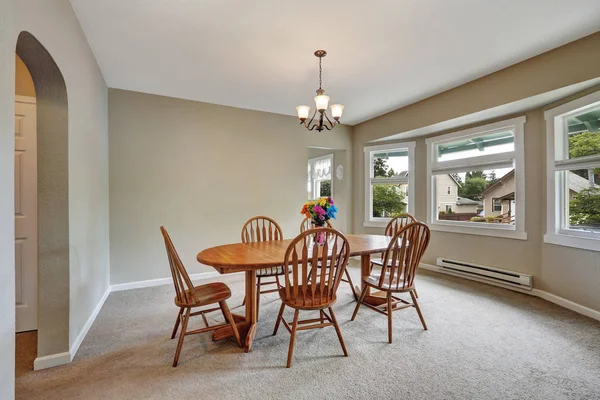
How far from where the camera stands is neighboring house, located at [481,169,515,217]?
3.62 m

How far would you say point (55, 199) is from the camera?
1.92 m

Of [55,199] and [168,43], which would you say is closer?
[55,199]

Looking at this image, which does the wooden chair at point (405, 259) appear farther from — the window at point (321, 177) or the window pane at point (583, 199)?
the window at point (321, 177)

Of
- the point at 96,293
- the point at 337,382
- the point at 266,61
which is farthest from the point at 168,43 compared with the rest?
the point at 337,382

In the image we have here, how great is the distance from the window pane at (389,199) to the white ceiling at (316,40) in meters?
1.85

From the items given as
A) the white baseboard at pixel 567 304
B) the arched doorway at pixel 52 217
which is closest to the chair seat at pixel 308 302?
the arched doorway at pixel 52 217

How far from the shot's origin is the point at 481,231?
3.84 metres

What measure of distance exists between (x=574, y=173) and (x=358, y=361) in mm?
2972

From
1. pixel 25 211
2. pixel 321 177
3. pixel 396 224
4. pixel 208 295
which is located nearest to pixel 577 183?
pixel 396 224

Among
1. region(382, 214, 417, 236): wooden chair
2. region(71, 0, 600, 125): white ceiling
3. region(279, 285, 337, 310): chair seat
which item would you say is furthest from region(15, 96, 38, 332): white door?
region(382, 214, 417, 236): wooden chair

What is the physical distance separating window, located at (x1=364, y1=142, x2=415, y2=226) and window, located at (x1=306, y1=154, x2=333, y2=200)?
894 millimetres

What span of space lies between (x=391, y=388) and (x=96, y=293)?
279 centimetres

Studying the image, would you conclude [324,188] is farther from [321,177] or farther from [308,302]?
[308,302]

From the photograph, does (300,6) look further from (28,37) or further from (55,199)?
(55,199)
